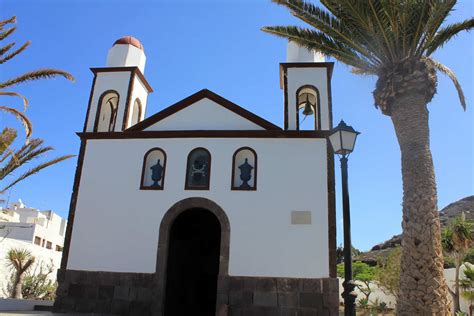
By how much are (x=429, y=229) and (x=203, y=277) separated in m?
8.64

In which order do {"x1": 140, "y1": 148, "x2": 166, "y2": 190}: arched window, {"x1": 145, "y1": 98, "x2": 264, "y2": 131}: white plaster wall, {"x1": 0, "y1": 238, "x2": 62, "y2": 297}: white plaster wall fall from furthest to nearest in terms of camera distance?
1. {"x1": 0, "y1": 238, "x2": 62, "y2": 297}: white plaster wall
2. {"x1": 145, "y1": 98, "x2": 264, "y2": 131}: white plaster wall
3. {"x1": 140, "y1": 148, "x2": 166, "y2": 190}: arched window

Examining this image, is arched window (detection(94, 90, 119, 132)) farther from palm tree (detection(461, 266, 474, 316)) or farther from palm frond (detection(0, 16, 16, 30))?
palm tree (detection(461, 266, 474, 316))

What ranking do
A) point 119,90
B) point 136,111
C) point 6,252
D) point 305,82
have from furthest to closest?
point 6,252
point 136,111
point 119,90
point 305,82

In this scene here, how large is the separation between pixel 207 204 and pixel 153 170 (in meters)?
2.05

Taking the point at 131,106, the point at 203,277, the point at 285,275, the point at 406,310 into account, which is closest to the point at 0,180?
the point at 131,106

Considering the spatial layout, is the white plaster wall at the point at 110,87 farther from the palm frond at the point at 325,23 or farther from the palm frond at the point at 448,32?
the palm frond at the point at 448,32

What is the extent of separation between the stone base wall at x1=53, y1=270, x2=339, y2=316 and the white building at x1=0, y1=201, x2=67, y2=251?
973 cm

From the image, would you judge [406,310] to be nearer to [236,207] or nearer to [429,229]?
[429,229]

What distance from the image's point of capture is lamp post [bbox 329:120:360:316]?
6.75m

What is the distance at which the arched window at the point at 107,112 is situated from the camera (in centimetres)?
1436

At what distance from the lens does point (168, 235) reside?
12.3m

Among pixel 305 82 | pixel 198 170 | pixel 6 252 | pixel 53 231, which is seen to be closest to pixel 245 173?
pixel 198 170

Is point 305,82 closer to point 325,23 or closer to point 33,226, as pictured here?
point 325,23

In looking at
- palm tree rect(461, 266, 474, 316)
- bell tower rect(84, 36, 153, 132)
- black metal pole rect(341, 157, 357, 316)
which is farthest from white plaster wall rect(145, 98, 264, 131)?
palm tree rect(461, 266, 474, 316)
